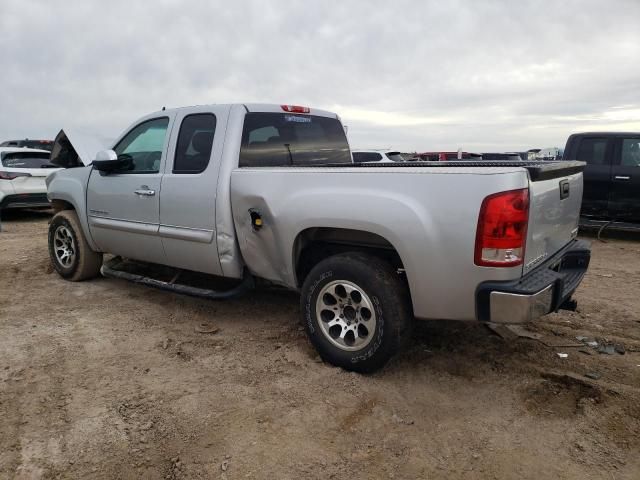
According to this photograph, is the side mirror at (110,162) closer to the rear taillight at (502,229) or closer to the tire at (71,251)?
the tire at (71,251)

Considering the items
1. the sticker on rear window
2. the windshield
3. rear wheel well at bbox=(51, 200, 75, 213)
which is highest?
the sticker on rear window

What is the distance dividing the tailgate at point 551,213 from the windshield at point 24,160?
10676 millimetres

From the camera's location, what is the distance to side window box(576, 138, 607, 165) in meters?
8.49

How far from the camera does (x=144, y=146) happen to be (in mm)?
4695

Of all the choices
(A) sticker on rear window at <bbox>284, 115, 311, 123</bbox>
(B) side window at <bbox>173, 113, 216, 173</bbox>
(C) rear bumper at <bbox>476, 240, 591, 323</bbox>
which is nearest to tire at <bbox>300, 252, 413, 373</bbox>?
(C) rear bumper at <bbox>476, 240, 591, 323</bbox>

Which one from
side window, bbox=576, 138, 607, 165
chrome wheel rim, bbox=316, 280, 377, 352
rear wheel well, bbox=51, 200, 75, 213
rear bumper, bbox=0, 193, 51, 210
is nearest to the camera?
chrome wheel rim, bbox=316, 280, 377, 352

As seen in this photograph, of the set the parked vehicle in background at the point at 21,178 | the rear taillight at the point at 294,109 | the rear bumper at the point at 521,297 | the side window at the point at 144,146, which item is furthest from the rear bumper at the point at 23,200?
the rear bumper at the point at 521,297

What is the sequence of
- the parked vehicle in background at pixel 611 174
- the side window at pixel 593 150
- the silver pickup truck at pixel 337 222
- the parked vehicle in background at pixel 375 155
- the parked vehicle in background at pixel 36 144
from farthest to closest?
the parked vehicle in background at pixel 36 144, the parked vehicle in background at pixel 375 155, the side window at pixel 593 150, the parked vehicle in background at pixel 611 174, the silver pickup truck at pixel 337 222

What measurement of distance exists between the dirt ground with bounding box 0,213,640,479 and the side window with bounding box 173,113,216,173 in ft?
4.50

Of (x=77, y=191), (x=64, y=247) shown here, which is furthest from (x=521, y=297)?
(x=64, y=247)

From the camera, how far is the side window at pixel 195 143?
13.2ft

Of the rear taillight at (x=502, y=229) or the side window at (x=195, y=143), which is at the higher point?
the side window at (x=195, y=143)

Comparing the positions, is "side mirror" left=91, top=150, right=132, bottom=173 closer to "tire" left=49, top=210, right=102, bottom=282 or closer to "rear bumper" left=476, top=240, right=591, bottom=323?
"tire" left=49, top=210, right=102, bottom=282

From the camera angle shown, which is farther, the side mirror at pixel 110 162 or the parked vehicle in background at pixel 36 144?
the parked vehicle in background at pixel 36 144
